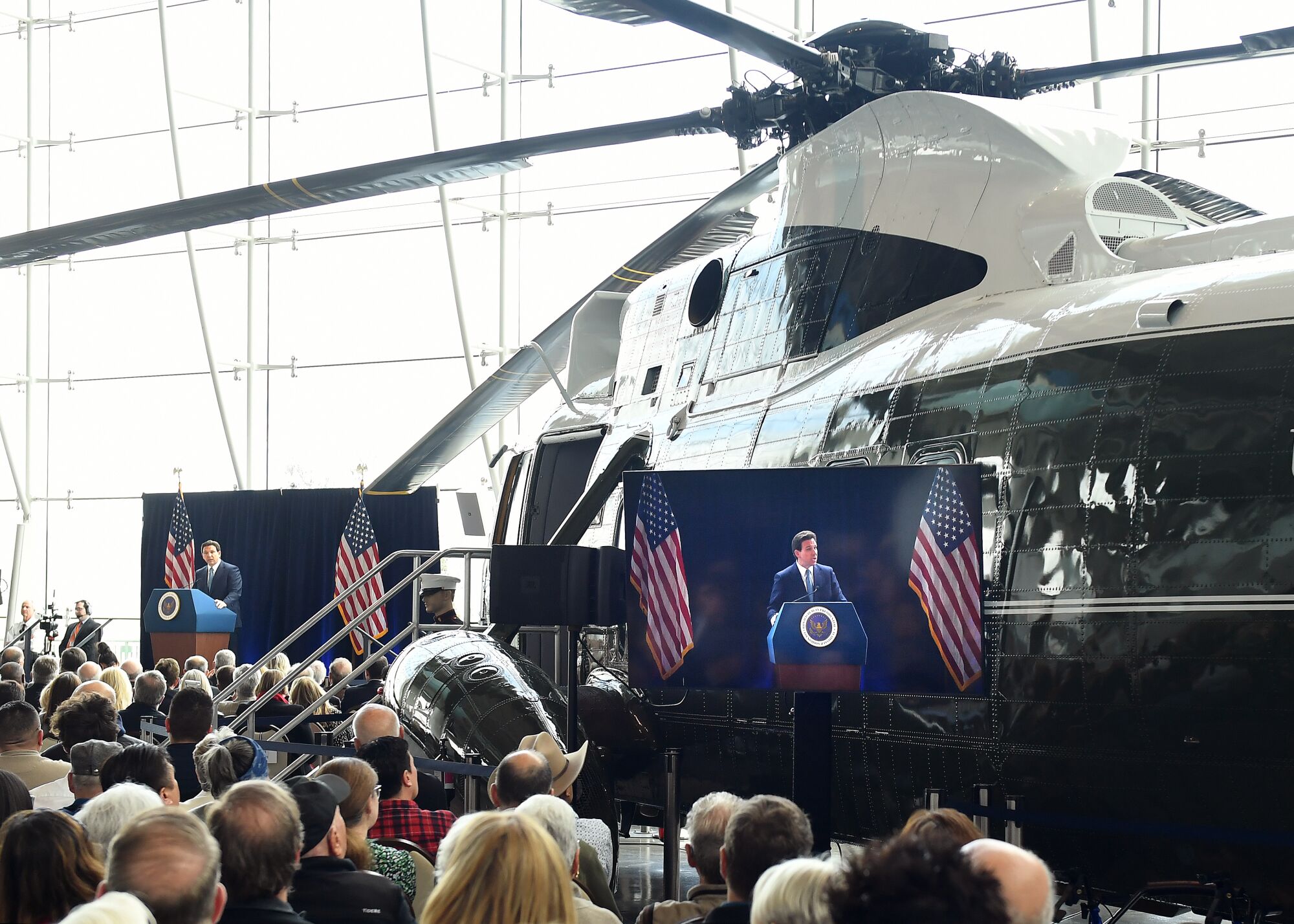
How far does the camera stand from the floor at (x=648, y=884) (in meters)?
8.16

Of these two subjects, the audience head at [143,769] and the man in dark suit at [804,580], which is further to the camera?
the man in dark suit at [804,580]

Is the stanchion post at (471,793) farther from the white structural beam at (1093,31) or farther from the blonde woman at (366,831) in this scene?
the white structural beam at (1093,31)

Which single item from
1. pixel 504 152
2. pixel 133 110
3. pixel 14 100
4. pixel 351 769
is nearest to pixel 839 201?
pixel 504 152

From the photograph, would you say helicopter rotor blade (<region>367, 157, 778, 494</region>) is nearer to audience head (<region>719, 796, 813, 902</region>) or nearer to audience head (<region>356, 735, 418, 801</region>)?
audience head (<region>356, 735, 418, 801</region>)

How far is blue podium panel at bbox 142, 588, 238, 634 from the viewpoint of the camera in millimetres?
13828

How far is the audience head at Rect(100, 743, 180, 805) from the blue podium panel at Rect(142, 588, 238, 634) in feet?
29.4

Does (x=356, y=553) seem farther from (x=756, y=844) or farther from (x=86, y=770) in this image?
(x=756, y=844)

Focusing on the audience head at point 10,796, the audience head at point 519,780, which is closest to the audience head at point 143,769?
the audience head at point 10,796

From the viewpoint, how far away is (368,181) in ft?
29.1

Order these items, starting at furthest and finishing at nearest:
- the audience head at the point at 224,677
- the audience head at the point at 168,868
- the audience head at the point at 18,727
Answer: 1. the audience head at the point at 224,677
2. the audience head at the point at 18,727
3. the audience head at the point at 168,868

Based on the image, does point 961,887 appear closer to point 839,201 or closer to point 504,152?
point 839,201

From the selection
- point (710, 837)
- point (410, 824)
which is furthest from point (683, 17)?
point (710, 837)

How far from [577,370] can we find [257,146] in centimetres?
1064

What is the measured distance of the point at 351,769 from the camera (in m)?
4.65
